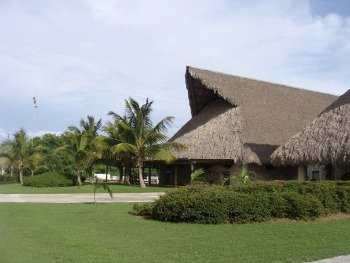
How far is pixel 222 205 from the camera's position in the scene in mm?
12367

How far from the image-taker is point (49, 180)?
31.4 meters

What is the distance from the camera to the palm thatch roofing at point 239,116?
27609 mm

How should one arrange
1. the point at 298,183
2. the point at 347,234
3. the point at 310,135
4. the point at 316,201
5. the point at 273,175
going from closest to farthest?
the point at 347,234 → the point at 316,201 → the point at 298,183 → the point at 310,135 → the point at 273,175

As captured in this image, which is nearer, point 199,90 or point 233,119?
point 233,119

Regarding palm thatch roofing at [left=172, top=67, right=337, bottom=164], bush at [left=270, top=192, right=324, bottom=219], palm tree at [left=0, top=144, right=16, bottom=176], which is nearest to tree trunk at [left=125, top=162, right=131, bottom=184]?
palm thatch roofing at [left=172, top=67, right=337, bottom=164]

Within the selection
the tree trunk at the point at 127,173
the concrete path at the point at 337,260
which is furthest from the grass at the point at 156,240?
the tree trunk at the point at 127,173

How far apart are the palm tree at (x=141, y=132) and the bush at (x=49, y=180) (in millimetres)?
4685

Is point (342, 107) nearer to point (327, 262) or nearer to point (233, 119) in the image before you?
point (233, 119)

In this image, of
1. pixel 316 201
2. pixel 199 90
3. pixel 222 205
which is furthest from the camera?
pixel 199 90

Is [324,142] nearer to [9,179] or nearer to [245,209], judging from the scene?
[245,209]

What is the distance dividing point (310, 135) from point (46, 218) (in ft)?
45.0

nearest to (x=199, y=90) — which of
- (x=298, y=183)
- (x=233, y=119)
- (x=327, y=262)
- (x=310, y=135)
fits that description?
(x=233, y=119)

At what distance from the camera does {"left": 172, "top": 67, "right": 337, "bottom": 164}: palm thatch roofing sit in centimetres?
2761

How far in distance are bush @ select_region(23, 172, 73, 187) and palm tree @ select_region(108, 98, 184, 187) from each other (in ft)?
15.4
